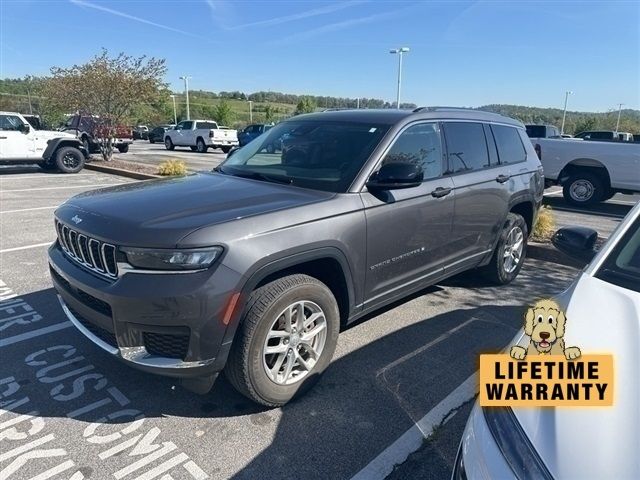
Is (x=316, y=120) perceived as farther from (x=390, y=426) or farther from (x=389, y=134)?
(x=390, y=426)

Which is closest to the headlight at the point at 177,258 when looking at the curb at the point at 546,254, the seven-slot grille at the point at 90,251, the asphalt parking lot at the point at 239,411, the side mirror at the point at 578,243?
the seven-slot grille at the point at 90,251

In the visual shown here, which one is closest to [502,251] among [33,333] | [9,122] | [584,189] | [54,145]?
[33,333]

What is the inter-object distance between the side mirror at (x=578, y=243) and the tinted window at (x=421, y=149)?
1.21m

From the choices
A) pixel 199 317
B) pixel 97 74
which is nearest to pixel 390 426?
pixel 199 317

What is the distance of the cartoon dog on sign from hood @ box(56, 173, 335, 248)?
150cm

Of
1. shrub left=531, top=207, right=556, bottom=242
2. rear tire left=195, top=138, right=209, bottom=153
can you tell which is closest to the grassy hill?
rear tire left=195, top=138, right=209, bottom=153

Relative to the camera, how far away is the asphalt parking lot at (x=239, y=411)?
7.73 feet

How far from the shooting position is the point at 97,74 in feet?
50.7

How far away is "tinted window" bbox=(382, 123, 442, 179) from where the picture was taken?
3.43 m

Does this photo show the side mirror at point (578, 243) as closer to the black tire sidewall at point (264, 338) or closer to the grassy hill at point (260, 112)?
the black tire sidewall at point (264, 338)

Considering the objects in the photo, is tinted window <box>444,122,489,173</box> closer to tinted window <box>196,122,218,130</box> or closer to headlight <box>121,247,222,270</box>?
headlight <box>121,247,222,270</box>

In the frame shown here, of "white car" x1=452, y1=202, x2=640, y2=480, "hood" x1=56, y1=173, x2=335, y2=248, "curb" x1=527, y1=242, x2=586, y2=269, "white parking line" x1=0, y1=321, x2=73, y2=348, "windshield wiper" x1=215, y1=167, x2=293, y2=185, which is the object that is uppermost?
"windshield wiper" x1=215, y1=167, x2=293, y2=185

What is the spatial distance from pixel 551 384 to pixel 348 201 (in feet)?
5.62

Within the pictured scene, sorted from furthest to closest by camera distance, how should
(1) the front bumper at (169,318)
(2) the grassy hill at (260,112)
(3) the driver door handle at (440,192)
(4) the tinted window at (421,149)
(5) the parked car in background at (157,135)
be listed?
(2) the grassy hill at (260,112)
(5) the parked car in background at (157,135)
(3) the driver door handle at (440,192)
(4) the tinted window at (421,149)
(1) the front bumper at (169,318)
